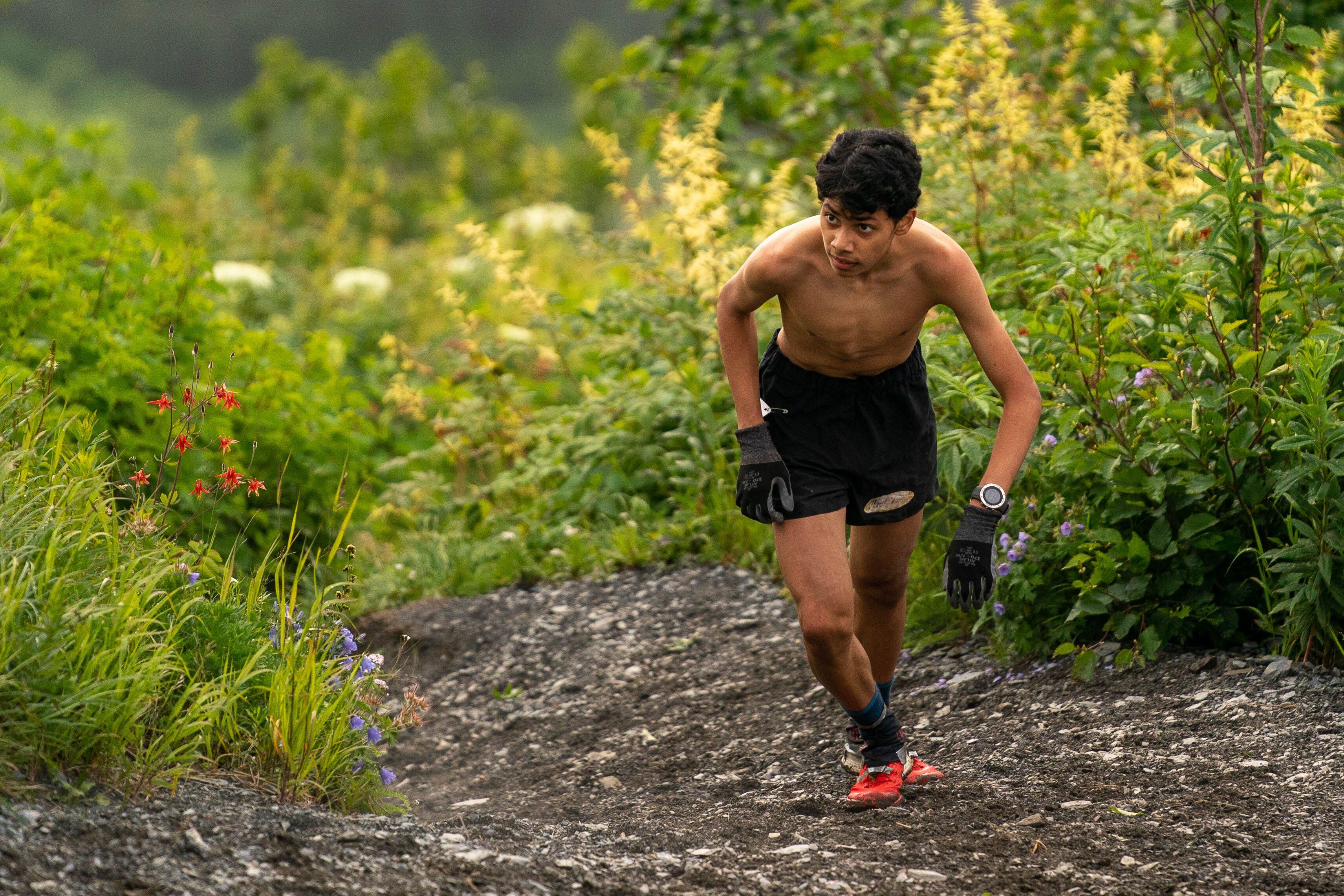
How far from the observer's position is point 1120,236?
3.77 metres

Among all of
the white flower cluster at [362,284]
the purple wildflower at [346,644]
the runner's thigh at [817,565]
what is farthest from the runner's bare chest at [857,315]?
the white flower cluster at [362,284]

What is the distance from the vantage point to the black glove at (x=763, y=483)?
10.1 feet

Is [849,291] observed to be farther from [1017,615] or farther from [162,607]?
[162,607]

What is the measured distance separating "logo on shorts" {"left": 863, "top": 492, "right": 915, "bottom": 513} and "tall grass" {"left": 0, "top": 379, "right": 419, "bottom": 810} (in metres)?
1.27

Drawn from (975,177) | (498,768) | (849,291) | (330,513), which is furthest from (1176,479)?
(330,513)

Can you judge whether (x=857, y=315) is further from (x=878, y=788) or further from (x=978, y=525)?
(x=878, y=788)

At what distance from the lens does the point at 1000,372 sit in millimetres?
2980

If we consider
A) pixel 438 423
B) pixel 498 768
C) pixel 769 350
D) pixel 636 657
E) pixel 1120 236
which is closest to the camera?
pixel 769 350

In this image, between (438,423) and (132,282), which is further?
(438,423)

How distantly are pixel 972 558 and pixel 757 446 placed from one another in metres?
0.59

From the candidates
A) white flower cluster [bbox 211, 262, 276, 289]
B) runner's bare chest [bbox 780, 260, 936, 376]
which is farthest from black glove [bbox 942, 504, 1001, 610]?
white flower cluster [bbox 211, 262, 276, 289]

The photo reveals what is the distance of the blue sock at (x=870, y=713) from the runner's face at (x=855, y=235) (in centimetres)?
110

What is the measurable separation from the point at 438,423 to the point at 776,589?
229 cm

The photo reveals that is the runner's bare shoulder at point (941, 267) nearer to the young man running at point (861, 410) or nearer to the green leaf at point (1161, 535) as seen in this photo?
the young man running at point (861, 410)
